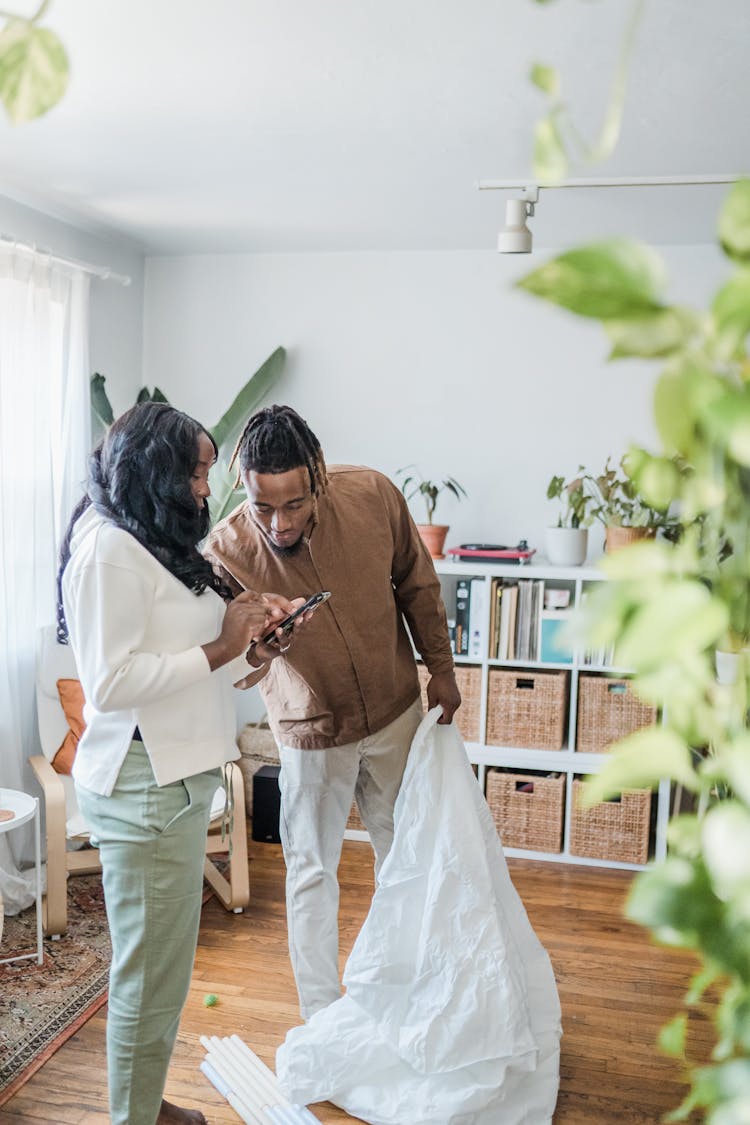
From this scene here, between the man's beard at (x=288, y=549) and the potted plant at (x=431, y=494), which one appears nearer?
the man's beard at (x=288, y=549)

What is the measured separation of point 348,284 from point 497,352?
0.69 meters

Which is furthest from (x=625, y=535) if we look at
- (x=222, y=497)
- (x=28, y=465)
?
(x=28, y=465)

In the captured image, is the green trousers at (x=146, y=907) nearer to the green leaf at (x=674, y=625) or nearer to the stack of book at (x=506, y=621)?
the green leaf at (x=674, y=625)

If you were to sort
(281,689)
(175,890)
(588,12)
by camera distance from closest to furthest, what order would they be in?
(175,890) < (588,12) < (281,689)

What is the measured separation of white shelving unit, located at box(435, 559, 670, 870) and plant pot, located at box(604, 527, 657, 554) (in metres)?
0.13

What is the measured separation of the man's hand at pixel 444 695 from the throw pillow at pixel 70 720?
148 centimetres

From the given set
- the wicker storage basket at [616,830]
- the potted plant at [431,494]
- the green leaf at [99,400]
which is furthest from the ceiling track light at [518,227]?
the wicker storage basket at [616,830]

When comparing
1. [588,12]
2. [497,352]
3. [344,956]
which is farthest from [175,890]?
[497,352]

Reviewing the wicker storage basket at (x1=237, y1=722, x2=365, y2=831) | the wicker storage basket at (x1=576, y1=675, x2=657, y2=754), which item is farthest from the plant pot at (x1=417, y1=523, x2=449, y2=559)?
the wicker storage basket at (x1=237, y1=722, x2=365, y2=831)

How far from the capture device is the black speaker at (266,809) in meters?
3.82

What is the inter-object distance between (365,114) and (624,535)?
175cm

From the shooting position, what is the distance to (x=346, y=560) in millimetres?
2268

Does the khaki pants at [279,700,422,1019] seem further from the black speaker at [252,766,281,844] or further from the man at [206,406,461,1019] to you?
the black speaker at [252,766,281,844]

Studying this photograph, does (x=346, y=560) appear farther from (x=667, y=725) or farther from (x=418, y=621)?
(x=667, y=725)
